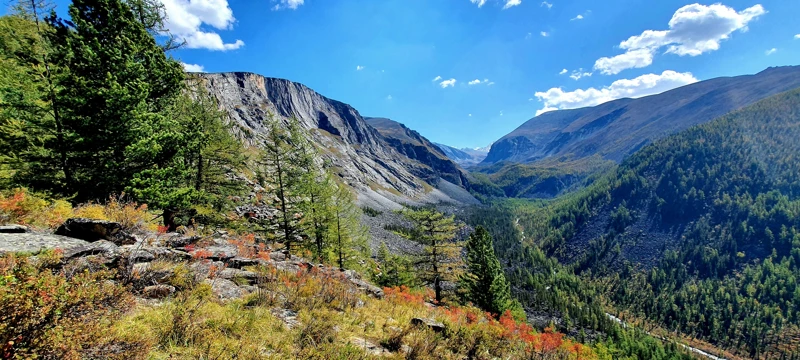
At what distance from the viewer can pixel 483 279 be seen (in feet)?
107

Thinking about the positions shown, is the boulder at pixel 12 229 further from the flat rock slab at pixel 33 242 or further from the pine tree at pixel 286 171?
the pine tree at pixel 286 171

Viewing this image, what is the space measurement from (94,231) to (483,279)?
102 ft

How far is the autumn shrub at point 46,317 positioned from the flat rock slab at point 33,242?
248 cm

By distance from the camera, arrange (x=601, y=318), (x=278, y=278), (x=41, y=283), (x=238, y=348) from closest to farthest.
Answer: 1. (x=41, y=283)
2. (x=238, y=348)
3. (x=278, y=278)
4. (x=601, y=318)

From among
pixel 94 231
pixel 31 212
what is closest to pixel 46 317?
pixel 94 231

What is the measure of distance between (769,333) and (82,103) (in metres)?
157

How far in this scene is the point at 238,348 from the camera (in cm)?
502

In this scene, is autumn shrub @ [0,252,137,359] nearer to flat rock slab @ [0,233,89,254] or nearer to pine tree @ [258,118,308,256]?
flat rock slab @ [0,233,89,254]

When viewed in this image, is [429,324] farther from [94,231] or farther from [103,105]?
[103,105]

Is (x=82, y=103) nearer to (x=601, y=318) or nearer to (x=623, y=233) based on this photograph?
(x=601, y=318)

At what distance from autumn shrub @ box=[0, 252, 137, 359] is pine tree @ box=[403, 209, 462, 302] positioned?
78.9 feet

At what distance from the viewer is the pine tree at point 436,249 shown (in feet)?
91.2

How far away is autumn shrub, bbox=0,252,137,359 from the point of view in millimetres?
3143

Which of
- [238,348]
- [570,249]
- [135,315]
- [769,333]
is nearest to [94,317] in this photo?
[135,315]
